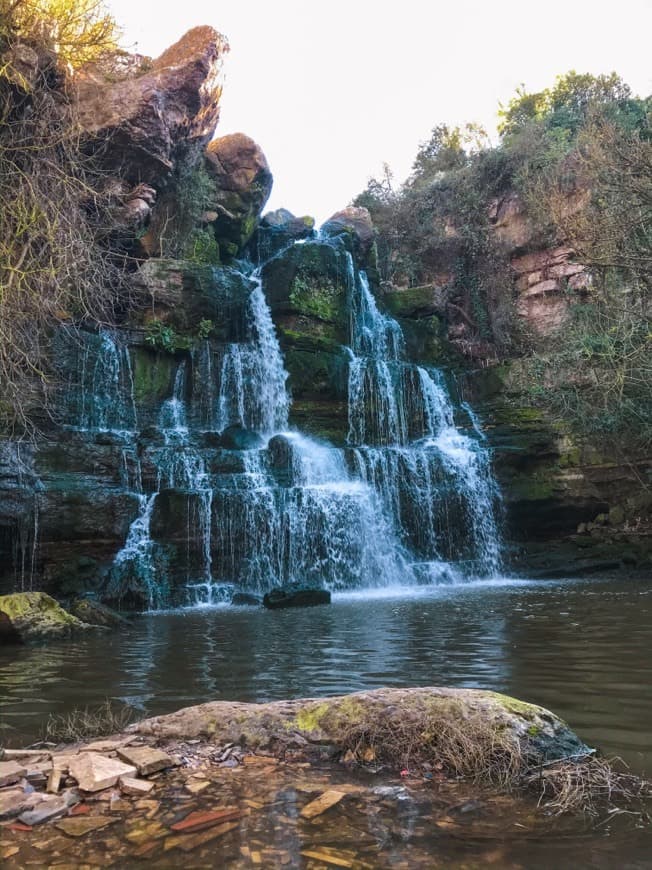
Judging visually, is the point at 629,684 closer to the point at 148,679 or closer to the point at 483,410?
the point at 148,679

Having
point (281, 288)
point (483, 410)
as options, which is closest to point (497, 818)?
point (483, 410)

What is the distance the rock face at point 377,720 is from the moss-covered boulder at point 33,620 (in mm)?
5314

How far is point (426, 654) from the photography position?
609cm

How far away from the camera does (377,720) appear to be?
3215 millimetres

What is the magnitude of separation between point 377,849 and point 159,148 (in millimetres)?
18657

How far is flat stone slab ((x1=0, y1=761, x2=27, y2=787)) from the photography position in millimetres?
2727

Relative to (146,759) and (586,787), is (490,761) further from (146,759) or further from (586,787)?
(146,759)

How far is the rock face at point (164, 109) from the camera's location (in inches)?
659

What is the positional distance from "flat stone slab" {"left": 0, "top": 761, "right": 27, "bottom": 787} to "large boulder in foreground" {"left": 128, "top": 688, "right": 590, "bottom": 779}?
0.74 m

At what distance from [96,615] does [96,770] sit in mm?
6965

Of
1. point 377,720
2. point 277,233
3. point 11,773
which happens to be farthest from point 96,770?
point 277,233

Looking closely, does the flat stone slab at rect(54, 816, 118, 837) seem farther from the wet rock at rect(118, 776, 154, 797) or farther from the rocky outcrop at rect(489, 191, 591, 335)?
the rocky outcrop at rect(489, 191, 591, 335)

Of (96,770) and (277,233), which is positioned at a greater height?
(277,233)

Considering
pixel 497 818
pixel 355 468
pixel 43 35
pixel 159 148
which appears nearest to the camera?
pixel 497 818
